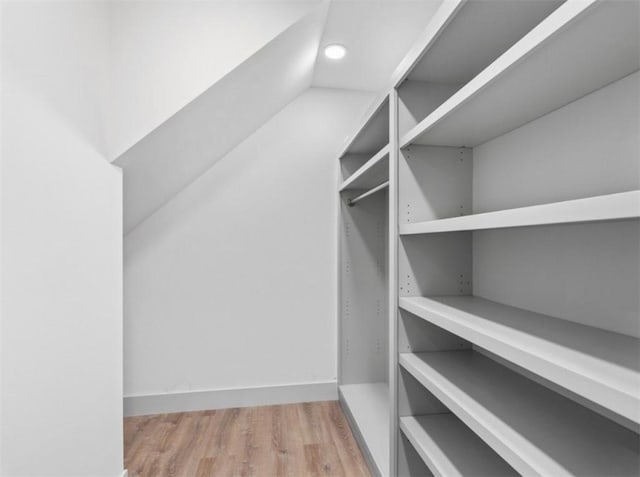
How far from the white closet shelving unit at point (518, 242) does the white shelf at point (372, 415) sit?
53mm

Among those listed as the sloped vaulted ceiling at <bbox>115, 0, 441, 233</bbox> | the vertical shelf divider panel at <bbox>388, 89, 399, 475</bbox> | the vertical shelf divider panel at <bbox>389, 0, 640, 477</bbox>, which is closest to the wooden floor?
the vertical shelf divider panel at <bbox>388, 89, 399, 475</bbox>

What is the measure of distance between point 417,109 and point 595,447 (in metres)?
1.10

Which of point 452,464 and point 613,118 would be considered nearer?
point 613,118

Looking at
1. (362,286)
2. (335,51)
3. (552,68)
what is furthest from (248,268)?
(552,68)

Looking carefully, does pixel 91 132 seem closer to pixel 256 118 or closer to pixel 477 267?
pixel 256 118

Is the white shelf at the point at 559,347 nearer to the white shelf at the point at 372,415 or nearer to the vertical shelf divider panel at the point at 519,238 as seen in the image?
the vertical shelf divider panel at the point at 519,238

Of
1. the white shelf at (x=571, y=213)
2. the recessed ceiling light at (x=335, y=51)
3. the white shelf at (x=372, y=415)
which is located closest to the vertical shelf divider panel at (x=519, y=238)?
the white shelf at (x=571, y=213)

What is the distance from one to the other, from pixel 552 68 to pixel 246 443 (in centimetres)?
210

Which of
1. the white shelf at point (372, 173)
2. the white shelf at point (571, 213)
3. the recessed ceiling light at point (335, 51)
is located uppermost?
the recessed ceiling light at point (335, 51)

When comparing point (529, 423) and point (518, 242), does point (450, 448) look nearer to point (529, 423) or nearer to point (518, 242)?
point (529, 423)

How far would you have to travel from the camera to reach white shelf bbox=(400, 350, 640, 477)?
0.67 meters

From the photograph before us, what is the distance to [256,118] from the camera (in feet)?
7.07

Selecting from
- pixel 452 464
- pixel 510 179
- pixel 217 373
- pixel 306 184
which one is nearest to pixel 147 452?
pixel 217 373

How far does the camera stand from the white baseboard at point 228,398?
2186mm
